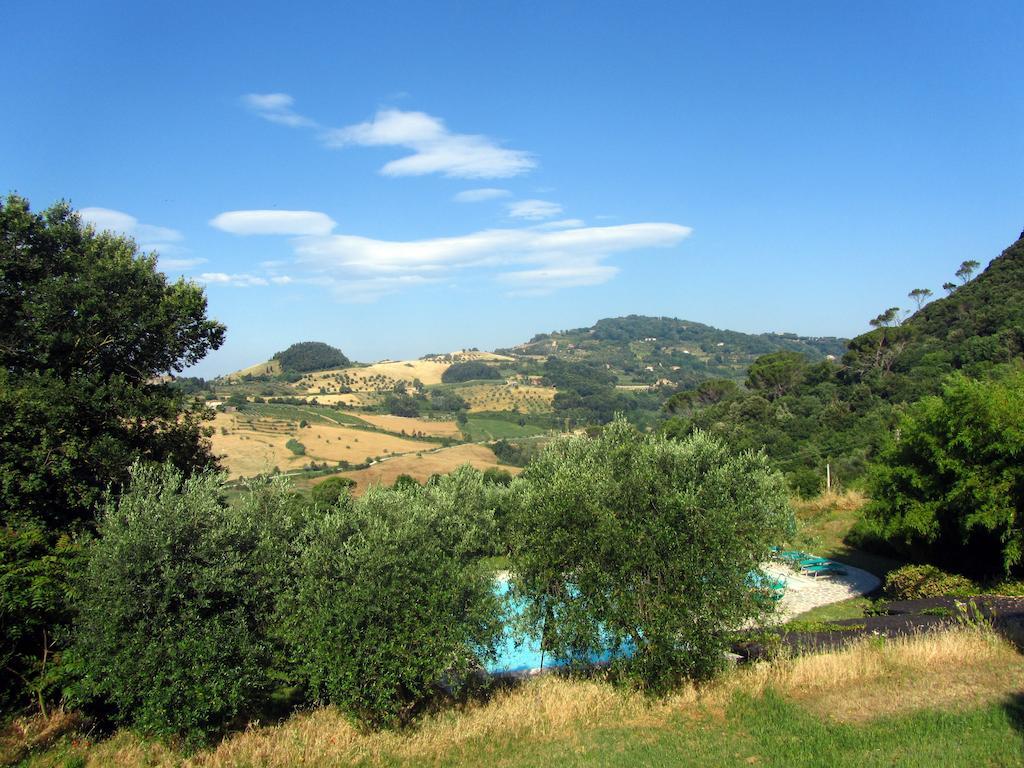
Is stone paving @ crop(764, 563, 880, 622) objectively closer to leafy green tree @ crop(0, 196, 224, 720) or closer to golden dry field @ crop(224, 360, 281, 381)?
leafy green tree @ crop(0, 196, 224, 720)

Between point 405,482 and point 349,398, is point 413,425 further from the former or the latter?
point 405,482

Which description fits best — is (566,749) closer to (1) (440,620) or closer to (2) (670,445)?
(1) (440,620)

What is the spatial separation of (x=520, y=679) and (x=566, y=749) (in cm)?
371

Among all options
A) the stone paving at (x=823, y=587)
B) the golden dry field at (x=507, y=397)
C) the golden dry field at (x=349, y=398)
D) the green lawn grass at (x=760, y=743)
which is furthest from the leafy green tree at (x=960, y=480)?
the golden dry field at (x=507, y=397)

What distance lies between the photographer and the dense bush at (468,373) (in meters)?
148

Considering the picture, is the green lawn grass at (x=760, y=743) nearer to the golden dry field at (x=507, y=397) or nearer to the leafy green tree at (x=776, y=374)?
the leafy green tree at (x=776, y=374)

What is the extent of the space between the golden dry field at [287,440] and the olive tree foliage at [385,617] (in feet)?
152

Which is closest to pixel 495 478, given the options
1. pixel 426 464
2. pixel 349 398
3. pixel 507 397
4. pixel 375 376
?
pixel 426 464

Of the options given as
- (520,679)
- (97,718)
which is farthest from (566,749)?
(97,718)

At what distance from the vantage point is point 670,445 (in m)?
13.8

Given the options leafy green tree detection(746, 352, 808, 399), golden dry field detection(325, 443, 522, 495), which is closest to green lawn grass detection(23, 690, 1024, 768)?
golden dry field detection(325, 443, 522, 495)

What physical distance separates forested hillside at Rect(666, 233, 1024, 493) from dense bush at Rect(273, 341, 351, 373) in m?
91.2

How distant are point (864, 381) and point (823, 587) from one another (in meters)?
40.7

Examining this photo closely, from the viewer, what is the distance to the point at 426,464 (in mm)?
60688
